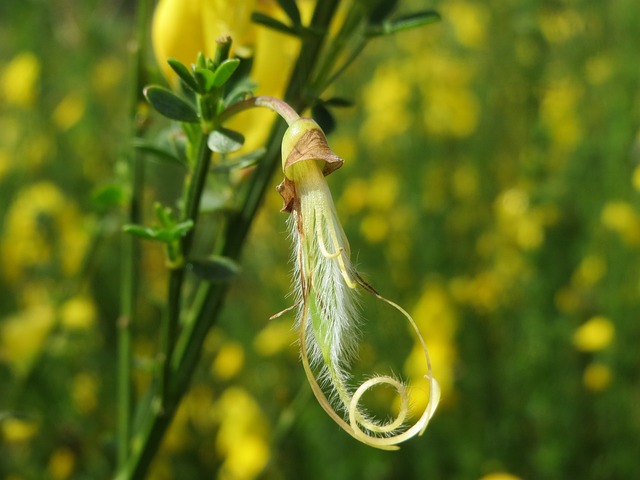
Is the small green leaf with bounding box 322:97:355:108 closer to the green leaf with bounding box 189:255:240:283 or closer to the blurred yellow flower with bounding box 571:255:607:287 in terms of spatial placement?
the green leaf with bounding box 189:255:240:283

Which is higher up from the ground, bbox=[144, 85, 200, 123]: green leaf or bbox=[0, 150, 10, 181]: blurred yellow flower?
bbox=[144, 85, 200, 123]: green leaf

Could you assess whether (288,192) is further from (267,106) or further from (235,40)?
(235,40)

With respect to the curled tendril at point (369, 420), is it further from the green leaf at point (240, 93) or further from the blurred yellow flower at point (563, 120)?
the blurred yellow flower at point (563, 120)

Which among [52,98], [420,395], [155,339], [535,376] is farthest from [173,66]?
[52,98]

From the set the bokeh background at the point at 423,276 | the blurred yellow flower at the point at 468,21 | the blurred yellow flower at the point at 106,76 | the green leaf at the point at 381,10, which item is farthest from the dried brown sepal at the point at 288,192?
the blurred yellow flower at the point at 106,76

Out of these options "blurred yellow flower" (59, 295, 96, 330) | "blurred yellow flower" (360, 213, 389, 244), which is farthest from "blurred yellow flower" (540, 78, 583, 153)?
"blurred yellow flower" (59, 295, 96, 330)
